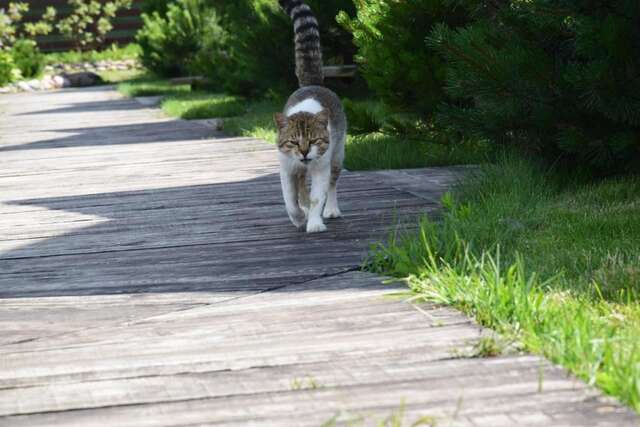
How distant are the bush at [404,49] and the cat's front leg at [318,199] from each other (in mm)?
2406

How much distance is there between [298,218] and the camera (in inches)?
201

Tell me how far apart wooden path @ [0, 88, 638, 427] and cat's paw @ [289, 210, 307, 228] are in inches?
2.5

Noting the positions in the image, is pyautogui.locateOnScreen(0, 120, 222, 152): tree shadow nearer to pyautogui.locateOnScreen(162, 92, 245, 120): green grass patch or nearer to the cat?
pyautogui.locateOnScreen(162, 92, 245, 120): green grass patch

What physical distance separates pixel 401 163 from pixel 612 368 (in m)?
4.96

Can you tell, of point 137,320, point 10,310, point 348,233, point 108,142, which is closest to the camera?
point 137,320

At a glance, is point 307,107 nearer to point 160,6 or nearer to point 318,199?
point 318,199

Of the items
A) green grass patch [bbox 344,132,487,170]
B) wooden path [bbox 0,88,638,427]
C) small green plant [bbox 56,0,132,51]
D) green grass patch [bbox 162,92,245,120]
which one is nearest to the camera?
wooden path [bbox 0,88,638,427]

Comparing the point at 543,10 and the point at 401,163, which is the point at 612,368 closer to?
the point at 543,10

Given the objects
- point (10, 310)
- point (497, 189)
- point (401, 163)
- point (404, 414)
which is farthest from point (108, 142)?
point (404, 414)

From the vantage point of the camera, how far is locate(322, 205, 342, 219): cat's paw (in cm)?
543

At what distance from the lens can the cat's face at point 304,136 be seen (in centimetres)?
501

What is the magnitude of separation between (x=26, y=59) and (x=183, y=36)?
22.8 ft

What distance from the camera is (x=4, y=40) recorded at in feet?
85.7

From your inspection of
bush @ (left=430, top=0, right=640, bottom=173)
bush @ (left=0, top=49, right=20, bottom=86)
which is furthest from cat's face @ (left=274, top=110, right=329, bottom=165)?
bush @ (left=0, top=49, right=20, bottom=86)
